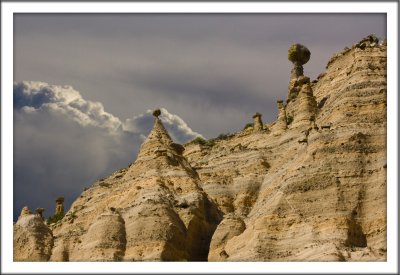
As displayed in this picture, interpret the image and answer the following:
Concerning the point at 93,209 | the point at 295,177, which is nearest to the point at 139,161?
the point at 93,209

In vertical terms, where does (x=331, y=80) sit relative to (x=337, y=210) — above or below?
above

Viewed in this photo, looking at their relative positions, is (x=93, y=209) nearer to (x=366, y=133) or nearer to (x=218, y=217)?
(x=218, y=217)

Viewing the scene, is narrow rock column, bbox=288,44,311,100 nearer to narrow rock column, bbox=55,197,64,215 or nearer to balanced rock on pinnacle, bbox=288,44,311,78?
balanced rock on pinnacle, bbox=288,44,311,78

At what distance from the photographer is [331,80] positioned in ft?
336

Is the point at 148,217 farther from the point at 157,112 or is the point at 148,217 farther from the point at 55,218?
the point at 55,218

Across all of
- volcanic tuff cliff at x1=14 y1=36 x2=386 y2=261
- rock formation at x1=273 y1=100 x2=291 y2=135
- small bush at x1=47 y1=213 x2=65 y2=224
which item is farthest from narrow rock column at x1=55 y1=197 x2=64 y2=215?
rock formation at x1=273 y1=100 x2=291 y2=135

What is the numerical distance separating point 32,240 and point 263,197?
736 inches

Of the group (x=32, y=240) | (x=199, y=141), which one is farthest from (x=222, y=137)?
(x=32, y=240)

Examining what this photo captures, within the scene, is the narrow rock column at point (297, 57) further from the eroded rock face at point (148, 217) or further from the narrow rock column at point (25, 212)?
the narrow rock column at point (25, 212)

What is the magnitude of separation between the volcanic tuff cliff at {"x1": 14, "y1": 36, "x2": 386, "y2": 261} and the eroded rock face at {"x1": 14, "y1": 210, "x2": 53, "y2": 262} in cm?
10

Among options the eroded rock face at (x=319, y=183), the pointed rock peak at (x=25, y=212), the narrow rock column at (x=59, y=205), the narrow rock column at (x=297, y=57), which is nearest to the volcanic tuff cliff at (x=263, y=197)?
the eroded rock face at (x=319, y=183)

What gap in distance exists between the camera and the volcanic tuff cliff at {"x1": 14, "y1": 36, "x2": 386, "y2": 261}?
73.1m

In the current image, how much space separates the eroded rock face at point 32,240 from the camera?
83.2 meters

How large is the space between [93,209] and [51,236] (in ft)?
17.9
